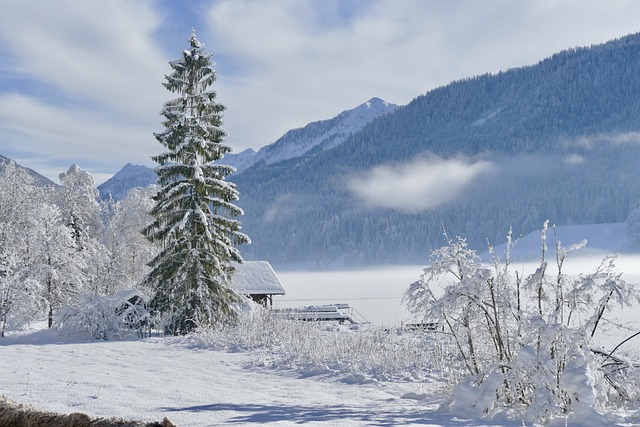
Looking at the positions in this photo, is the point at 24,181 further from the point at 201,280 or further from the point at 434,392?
the point at 434,392

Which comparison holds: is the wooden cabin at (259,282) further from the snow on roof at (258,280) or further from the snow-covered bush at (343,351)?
the snow-covered bush at (343,351)

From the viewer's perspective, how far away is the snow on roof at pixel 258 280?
134ft

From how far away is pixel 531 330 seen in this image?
7930 mm

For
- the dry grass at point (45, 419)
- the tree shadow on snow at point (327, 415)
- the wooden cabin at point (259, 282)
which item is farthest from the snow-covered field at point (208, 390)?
the wooden cabin at point (259, 282)

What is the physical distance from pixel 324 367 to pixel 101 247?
2862 cm

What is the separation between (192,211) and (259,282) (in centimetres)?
2061

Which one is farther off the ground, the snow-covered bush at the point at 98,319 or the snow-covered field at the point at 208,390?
the snow-covered bush at the point at 98,319

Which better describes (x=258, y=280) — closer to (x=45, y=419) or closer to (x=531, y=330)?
(x=531, y=330)

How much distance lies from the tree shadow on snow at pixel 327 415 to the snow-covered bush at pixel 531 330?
1.93ft

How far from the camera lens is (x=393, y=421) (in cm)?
721

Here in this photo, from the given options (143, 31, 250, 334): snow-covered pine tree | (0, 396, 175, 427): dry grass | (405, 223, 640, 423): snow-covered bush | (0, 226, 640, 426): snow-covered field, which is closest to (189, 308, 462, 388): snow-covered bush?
(0, 226, 640, 426): snow-covered field

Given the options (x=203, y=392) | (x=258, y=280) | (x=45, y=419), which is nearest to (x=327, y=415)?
(x=203, y=392)

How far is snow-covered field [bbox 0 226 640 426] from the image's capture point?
6836 mm

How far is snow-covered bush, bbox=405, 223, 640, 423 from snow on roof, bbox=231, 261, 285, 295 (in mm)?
31606
